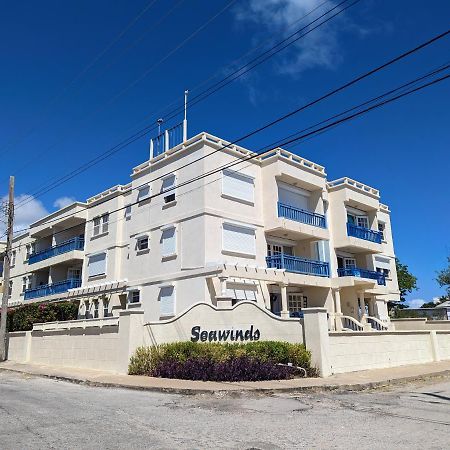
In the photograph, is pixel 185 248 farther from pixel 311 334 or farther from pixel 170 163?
pixel 311 334

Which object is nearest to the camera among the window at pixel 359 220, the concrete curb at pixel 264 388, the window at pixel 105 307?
the concrete curb at pixel 264 388

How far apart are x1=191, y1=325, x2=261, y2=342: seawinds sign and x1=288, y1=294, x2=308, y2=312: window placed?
1107 cm

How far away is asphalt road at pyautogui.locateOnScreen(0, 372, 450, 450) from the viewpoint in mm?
6895

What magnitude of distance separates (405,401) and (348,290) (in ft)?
60.0

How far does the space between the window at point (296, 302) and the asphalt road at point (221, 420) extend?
46.7 ft

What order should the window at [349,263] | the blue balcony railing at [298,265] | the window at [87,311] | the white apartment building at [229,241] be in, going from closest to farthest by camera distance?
1. the white apartment building at [229,241]
2. the blue balcony railing at [298,265]
3. the window at [87,311]
4. the window at [349,263]

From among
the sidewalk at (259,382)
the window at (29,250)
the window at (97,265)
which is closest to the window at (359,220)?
the sidewalk at (259,382)

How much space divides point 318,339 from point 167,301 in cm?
1010

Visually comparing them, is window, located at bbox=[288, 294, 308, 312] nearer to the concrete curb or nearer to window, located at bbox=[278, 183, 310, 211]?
window, located at bbox=[278, 183, 310, 211]

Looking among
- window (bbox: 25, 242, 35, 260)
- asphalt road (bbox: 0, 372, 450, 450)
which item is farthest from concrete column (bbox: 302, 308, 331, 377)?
window (bbox: 25, 242, 35, 260)

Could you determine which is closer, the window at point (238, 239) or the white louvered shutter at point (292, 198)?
the window at point (238, 239)

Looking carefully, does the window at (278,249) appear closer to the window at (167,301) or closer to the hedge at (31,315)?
the window at (167,301)

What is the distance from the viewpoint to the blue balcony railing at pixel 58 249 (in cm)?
3325

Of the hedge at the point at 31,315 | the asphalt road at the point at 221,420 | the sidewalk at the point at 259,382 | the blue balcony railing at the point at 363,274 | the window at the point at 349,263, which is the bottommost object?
the asphalt road at the point at 221,420
